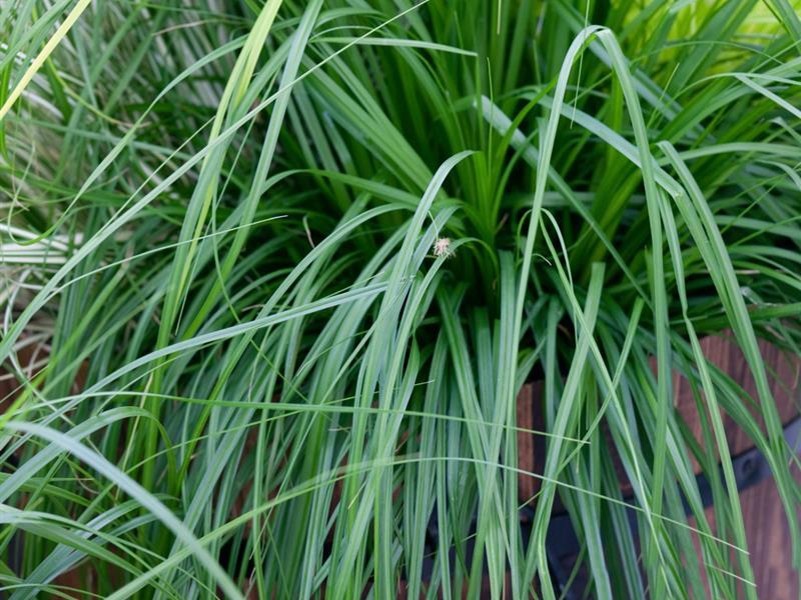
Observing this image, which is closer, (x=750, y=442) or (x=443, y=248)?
(x=443, y=248)

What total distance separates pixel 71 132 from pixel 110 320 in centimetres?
13

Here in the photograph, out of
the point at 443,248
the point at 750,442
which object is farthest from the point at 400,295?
the point at 750,442

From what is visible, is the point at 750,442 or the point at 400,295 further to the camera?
the point at 750,442

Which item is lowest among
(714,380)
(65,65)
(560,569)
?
(560,569)

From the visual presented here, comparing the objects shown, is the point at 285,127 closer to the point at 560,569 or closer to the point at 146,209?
the point at 146,209

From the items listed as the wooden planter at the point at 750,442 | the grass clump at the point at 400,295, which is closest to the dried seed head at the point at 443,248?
the grass clump at the point at 400,295

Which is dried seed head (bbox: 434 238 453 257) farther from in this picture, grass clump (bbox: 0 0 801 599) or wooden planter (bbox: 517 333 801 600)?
wooden planter (bbox: 517 333 801 600)

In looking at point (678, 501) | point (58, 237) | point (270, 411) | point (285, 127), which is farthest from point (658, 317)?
point (58, 237)

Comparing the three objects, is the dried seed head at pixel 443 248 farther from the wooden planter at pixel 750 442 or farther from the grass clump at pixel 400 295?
the wooden planter at pixel 750 442

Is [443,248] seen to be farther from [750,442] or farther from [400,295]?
[750,442]

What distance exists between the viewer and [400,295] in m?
0.44

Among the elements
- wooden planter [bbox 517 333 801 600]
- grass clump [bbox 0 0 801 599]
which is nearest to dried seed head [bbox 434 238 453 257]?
grass clump [bbox 0 0 801 599]

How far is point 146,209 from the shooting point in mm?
575

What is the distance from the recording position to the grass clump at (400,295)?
1.37 feet
